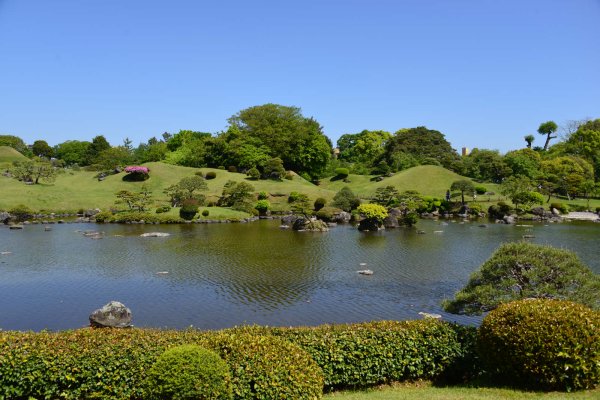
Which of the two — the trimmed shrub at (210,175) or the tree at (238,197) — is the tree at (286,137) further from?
the tree at (238,197)

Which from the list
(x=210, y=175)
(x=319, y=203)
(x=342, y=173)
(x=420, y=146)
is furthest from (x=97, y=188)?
(x=420, y=146)

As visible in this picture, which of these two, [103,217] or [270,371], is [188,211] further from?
[270,371]

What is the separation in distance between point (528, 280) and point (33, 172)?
78165mm

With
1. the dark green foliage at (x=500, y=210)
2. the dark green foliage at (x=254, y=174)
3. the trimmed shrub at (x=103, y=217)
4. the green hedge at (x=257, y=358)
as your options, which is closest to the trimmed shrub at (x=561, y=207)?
the dark green foliage at (x=500, y=210)

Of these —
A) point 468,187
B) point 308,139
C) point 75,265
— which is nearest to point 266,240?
point 75,265

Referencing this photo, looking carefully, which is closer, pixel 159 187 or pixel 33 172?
pixel 33 172

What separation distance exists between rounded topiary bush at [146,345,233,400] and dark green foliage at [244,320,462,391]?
10.5 feet

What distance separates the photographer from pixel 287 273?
2936 centimetres

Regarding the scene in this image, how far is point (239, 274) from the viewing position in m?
28.8

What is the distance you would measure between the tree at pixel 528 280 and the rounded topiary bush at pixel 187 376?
9.99m

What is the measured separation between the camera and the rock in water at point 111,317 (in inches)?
728

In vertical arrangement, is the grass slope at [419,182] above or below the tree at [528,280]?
above

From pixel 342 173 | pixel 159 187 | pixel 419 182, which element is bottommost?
pixel 159 187

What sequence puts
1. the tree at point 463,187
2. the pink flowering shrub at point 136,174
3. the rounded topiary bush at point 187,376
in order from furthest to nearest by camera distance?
the pink flowering shrub at point 136,174 → the tree at point 463,187 → the rounded topiary bush at point 187,376
